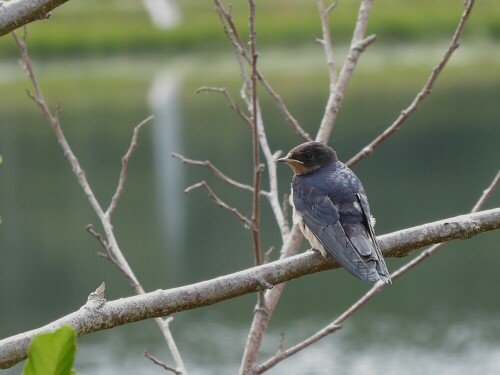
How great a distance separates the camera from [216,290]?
241cm

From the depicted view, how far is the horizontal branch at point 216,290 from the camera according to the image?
211cm

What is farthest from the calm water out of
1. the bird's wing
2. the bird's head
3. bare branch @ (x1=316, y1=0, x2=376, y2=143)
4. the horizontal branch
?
the horizontal branch

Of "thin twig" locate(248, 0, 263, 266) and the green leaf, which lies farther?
"thin twig" locate(248, 0, 263, 266)

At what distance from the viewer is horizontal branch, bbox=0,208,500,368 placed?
211 cm

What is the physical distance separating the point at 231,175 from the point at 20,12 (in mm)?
22299

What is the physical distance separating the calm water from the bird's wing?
387 centimetres

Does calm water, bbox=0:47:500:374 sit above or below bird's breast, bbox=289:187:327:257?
below

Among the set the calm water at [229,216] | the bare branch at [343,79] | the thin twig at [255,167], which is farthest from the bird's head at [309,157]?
the calm water at [229,216]

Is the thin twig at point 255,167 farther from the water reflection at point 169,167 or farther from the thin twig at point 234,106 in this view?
the water reflection at point 169,167

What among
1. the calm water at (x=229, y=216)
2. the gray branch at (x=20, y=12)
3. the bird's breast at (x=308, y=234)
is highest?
the gray branch at (x=20, y=12)

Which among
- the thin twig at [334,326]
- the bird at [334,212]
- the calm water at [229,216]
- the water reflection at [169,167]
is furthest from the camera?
the water reflection at [169,167]

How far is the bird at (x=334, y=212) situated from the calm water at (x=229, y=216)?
3.55 m

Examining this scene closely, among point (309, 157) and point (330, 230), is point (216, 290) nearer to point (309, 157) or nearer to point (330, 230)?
point (330, 230)

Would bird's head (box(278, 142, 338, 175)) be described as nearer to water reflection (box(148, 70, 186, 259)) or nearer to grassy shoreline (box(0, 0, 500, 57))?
water reflection (box(148, 70, 186, 259))
